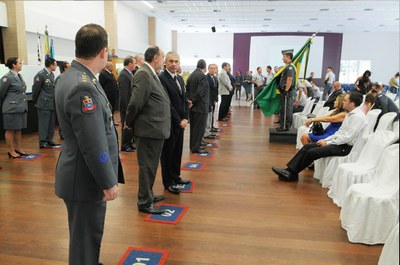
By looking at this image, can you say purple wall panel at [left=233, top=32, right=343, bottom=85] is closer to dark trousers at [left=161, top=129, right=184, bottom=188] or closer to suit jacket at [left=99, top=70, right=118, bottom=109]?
suit jacket at [left=99, top=70, right=118, bottom=109]

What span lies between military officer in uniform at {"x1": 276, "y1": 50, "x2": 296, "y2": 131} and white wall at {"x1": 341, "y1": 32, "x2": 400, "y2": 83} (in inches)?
640

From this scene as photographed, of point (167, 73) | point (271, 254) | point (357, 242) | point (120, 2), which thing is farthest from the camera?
point (120, 2)

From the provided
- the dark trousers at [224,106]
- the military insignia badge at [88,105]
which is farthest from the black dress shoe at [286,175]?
the dark trousers at [224,106]

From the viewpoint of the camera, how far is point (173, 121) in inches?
130

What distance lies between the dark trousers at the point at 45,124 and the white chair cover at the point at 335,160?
4.23m

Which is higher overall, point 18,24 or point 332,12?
point 332,12

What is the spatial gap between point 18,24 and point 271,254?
25.4 feet

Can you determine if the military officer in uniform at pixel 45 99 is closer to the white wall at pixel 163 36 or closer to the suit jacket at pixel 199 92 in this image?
the suit jacket at pixel 199 92

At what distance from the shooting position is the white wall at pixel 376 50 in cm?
2028

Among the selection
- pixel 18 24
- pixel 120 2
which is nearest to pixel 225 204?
pixel 18 24

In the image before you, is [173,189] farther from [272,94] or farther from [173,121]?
[272,94]

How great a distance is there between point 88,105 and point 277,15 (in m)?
14.5

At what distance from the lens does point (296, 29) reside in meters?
19.2

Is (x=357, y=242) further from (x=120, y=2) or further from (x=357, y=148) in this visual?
(x=120, y=2)
